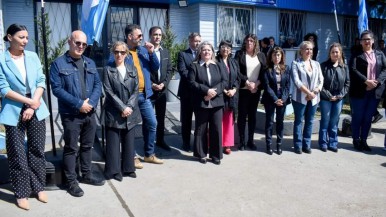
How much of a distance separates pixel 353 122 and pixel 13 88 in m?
5.26

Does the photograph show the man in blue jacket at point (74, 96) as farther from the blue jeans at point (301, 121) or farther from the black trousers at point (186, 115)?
the blue jeans at point (301, 121)

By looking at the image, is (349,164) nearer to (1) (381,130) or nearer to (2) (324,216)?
(2) (324,216)

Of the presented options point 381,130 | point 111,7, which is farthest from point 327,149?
point 111,7

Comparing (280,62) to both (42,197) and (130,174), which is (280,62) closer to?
(130,174)

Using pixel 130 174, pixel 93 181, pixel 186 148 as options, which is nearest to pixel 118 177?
pixel 130 174

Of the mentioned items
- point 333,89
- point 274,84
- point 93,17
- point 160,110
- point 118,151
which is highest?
point 93,17

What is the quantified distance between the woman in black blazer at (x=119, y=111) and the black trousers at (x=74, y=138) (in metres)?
0.29

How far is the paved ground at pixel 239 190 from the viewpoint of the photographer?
4.03 m

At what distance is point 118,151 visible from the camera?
490cm

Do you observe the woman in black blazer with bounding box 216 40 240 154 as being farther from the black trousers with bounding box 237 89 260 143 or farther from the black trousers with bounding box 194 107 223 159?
the black trousers with bounding box 194 107 223 159

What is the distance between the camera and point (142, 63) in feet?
17.6

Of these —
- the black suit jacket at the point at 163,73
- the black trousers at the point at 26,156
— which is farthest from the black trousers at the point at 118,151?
the black suit jacket at the point at 163,73

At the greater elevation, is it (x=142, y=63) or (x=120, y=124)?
(x=142, y=63)

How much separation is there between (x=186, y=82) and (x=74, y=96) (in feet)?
6.92
